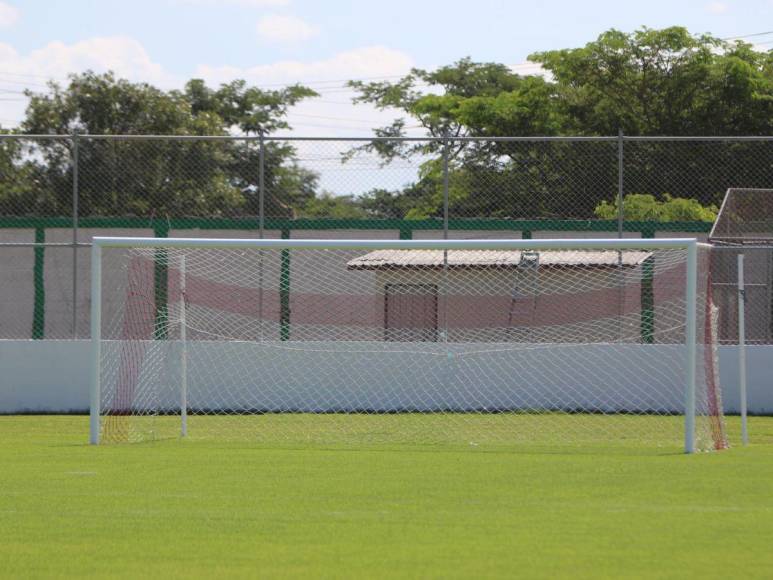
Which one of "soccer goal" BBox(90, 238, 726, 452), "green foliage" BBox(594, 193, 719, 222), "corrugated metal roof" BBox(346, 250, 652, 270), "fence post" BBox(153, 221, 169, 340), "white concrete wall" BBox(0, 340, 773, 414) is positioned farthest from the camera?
"green foliage" BBox(594, 193, 719, 222)

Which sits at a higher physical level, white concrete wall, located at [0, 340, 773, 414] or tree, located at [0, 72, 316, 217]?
tree, located at [0, 72, 316, 217]

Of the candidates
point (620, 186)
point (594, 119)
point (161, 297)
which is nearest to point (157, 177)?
point (161, 297)

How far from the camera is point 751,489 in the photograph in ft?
27.5

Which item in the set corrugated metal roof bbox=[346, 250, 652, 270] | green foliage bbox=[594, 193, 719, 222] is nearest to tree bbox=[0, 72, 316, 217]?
corrugated metal roof bbox=[346, 250, 652, 270]

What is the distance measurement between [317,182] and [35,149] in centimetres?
584

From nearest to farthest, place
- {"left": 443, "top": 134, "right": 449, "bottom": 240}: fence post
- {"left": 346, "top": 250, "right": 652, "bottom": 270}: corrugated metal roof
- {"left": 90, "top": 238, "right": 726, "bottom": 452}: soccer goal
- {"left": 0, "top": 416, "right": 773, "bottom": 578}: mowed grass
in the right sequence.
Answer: {"left": 0, "top": 416, "right": 773, "bottom": 578}: mowed grass < {"left": 90, "top": 238, "right": 726, "bottom": 452}: soccer goal < {"left": 346, "top": 250, "right": 652, "bottom": 270}: corrugated metal roof < {"left": 443, "top": 134, "right": 449, "bottom": 240}: fence post

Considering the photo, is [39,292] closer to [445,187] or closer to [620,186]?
[445,187]

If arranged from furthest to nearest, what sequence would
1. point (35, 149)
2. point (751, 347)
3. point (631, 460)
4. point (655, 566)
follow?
point (35, 149)
point (751, 347)
point (631, 460)
point (655, 566)

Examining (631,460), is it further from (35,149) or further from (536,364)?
Answer: (35,149)

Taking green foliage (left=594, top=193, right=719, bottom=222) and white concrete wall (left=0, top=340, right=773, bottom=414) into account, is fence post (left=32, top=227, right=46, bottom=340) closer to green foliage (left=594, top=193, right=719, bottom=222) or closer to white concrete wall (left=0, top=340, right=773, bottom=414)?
white concrete wall (left=0, top=340, right=773, bottom=414)

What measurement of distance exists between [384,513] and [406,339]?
31.3 ft

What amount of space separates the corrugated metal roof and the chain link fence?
51 cm

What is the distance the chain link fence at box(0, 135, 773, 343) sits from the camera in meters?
17.1

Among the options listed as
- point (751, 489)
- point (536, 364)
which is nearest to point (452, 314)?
point (536, 364)
